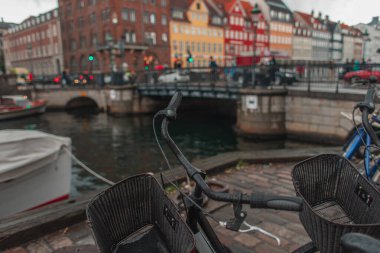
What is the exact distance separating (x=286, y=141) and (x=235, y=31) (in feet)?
177

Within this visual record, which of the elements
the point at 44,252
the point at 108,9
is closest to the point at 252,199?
the point at 44,252

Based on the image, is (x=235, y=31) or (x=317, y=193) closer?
(x=317, y=193)

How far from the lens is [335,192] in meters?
2.15

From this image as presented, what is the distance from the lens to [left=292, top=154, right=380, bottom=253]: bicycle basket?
180 cm

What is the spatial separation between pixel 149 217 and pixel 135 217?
9 centimetres

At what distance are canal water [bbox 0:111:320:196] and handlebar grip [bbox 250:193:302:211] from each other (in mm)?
7700

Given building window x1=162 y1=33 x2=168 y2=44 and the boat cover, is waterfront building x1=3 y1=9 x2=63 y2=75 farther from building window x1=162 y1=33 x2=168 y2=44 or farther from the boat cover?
the boat cover

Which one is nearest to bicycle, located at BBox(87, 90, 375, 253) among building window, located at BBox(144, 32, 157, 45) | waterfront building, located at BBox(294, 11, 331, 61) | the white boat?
the white boat

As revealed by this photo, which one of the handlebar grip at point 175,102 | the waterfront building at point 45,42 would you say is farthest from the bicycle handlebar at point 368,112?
the waterfront building at point 45,42

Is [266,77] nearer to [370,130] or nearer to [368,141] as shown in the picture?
[368,141]

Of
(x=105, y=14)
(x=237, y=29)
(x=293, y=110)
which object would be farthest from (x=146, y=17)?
(x=293, y=110)

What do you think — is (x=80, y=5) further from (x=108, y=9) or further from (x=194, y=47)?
(x=194, y=47)

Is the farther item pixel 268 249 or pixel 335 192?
pixel 268 249

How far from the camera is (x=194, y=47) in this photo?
60.2m
